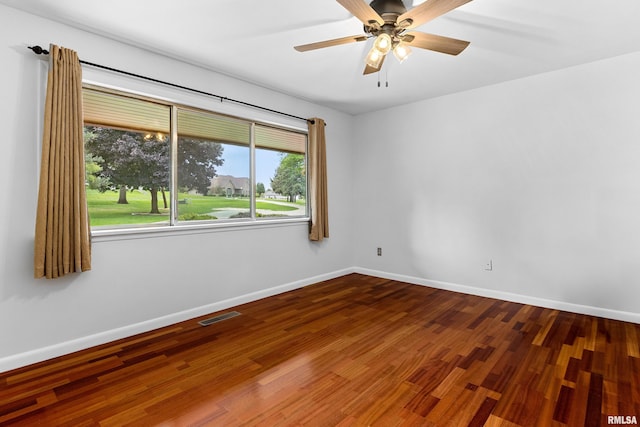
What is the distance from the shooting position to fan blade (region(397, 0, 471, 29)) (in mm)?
1726

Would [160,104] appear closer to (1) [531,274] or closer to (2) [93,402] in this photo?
(2) [93,402]

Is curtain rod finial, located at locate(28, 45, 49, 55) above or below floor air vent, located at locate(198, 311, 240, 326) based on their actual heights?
above

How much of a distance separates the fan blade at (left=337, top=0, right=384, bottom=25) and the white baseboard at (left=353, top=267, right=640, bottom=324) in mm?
3357

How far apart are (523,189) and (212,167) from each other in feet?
11.7

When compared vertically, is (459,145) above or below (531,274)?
above

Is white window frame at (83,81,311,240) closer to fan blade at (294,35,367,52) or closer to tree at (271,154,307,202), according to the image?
tree at (271,154,307,202)

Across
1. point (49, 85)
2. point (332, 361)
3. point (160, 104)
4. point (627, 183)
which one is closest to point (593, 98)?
point (627, 183)

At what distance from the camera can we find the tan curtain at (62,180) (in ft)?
7.50

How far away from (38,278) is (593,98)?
5.21 meters

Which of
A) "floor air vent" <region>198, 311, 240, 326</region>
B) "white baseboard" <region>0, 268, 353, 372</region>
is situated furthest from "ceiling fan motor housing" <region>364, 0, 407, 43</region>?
"white baseboard" <region>0, 268, 353, 372</region>

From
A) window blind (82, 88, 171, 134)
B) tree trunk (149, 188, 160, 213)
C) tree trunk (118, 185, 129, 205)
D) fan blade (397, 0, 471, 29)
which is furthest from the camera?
tree trunk (149, 188, 160, 213)

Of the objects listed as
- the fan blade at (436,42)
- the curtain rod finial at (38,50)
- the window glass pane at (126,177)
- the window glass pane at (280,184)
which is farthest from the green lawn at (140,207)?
the fan blade at (436,42)

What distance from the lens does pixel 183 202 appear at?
10.8 feet

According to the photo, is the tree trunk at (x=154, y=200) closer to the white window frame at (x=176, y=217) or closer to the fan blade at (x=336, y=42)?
the white window frame at (x=176, y=217)
